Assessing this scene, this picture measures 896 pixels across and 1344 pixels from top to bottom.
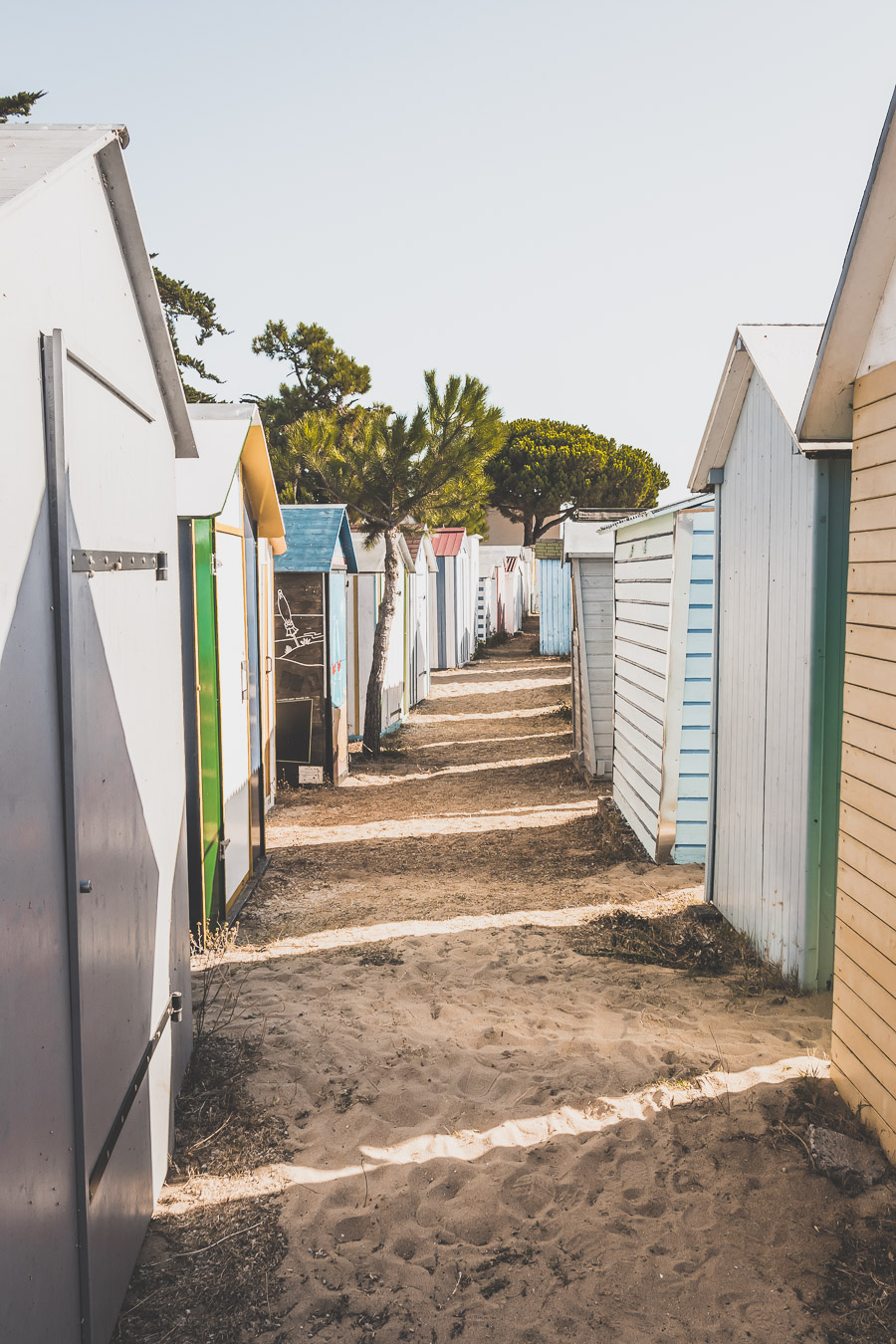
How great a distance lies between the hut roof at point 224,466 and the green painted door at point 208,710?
0.51 ft

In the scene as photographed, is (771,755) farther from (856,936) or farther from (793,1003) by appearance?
(856,936)

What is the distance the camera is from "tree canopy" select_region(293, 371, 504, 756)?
34.8 feet

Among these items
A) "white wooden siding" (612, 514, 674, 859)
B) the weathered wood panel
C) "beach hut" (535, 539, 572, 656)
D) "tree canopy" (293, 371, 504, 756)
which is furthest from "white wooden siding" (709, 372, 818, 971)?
"beach hut" (535, 539, 572, 656)

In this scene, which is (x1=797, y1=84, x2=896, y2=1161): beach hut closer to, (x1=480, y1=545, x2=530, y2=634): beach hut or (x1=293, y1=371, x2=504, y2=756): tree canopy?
(x1=293, y1=371, x2=504, y2=756): tree canopy

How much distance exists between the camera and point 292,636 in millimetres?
9031

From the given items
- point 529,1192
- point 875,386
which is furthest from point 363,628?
point 529,1192

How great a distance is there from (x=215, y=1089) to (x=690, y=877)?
3.64m

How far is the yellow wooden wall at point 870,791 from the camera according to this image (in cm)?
292

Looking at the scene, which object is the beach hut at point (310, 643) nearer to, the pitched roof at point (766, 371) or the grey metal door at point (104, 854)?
the pitched roof at point (766, 371)

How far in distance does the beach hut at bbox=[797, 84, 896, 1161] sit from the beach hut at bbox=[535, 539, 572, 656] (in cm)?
1996

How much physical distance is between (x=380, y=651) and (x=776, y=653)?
24.2 ft

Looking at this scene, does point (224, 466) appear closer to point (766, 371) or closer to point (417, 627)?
point (766, 371)

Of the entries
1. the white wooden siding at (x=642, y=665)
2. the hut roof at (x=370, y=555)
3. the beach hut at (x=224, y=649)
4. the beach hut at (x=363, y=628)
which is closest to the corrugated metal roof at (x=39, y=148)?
the beach hut at (x=224, y=649)

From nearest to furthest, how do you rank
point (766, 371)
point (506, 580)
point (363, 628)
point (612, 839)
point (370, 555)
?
1. point (766, 371)
2. point (612, 839)
3. point (363, 628)
4. point (370, 555)
5. point (506, 580)
